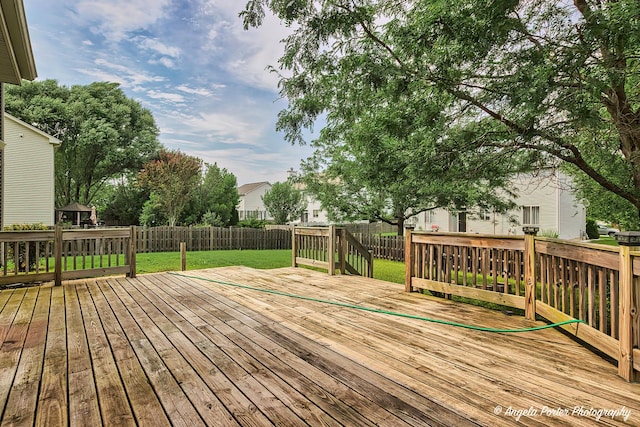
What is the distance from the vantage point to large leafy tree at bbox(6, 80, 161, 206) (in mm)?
17750

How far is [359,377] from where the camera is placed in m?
2.11

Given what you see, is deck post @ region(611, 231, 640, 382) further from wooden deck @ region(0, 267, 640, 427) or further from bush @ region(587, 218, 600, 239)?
bush @ region(587, 218, 600, 239)

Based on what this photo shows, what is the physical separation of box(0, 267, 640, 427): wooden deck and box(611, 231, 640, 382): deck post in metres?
0.11

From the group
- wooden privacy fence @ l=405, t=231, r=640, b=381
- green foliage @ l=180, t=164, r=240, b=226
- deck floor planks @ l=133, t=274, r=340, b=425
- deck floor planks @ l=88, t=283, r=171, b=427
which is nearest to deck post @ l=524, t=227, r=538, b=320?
wooden privacy fence @ l=405, t=231, r=640, b=381

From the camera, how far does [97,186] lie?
72.5 feet

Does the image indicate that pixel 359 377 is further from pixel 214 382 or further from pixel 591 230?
pixel 591 230

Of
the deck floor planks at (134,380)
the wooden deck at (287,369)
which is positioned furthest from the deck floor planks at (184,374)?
the deck floor planks at (134,380)

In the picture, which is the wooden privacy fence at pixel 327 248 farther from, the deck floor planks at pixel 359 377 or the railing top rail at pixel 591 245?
the railing top rail at pixel 591 245

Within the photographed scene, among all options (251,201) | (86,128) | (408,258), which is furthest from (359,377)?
(251,201)

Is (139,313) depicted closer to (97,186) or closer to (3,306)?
(3,306)

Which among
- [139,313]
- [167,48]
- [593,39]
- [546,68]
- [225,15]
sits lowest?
[139,313]

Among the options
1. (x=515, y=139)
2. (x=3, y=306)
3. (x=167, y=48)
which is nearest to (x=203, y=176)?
(x=167, y=48)

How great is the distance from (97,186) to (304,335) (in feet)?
79.9

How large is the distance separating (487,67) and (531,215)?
13.5m
